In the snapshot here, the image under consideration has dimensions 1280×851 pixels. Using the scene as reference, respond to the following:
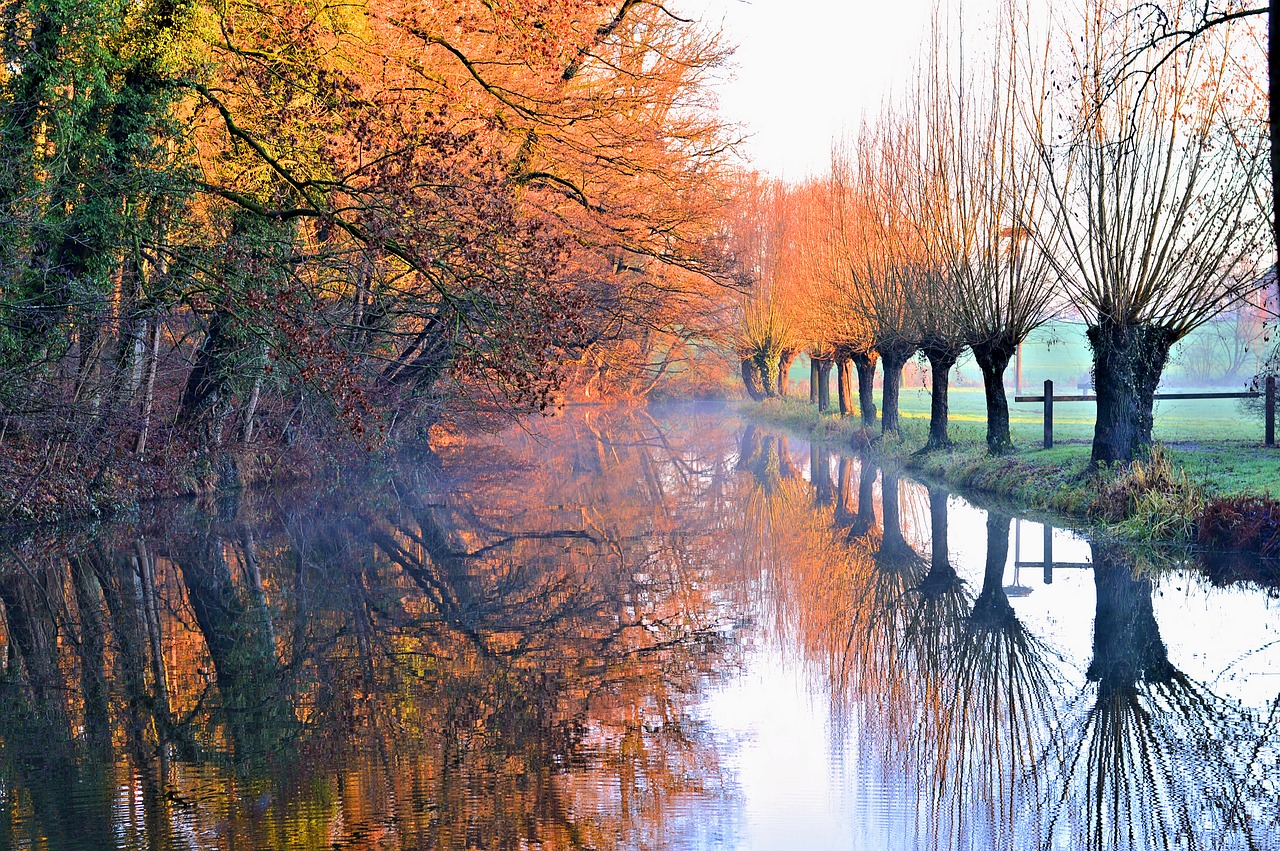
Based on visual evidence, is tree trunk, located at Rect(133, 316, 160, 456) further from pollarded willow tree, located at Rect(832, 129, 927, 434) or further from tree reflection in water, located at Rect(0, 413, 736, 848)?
pollarded willow tree, located at Rect(832, 129, 927, 434)

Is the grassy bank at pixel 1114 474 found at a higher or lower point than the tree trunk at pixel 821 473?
higher

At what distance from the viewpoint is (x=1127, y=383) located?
683 inches

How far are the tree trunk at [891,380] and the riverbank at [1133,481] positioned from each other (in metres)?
1.49

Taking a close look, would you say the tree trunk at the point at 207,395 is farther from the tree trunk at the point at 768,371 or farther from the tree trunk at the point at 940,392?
the tree trunk at the point at 768,371

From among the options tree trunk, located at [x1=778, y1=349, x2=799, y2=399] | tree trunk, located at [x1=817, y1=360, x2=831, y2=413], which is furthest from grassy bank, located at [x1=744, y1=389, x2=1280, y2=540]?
tree trunk, located at [x1=778, y1=349, x2=799, y2=399]

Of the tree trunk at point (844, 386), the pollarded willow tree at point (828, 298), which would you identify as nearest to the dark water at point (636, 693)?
the pollarded willow tree at point (828, 298)

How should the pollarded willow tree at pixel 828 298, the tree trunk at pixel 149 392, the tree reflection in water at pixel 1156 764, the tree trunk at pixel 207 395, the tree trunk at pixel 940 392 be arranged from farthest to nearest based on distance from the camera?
the pollarded willow tree at pixel 828 298
the tree trunk at pixel 940 392
the tree trunk at pixel 207 395
the tree trunk at pixel 149 392
the tree reflection in water at pixel 1156 764

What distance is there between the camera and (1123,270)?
16.8m

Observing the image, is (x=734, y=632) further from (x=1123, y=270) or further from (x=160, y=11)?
(x=160, y=11)

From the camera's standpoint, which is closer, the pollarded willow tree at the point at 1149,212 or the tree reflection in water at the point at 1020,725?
the tree reflection in water at the point at 1020,725

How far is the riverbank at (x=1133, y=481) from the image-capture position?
13867 millimetres

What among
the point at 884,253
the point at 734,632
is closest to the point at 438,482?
the point at 884,253

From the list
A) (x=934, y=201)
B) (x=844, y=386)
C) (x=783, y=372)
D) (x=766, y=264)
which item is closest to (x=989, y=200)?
(x=934, y=201)

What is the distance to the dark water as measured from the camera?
551cm
